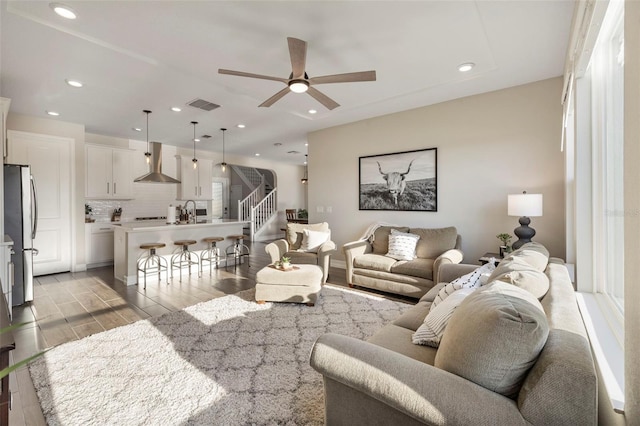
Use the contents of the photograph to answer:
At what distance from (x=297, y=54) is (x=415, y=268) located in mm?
2727

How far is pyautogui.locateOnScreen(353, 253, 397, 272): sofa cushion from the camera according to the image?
3934mm

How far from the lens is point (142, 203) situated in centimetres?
687

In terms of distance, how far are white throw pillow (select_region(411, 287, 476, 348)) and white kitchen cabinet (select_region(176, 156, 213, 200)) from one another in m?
6.93

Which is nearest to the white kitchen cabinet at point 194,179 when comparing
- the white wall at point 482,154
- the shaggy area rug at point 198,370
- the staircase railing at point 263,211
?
the staircase railing at point 263,211

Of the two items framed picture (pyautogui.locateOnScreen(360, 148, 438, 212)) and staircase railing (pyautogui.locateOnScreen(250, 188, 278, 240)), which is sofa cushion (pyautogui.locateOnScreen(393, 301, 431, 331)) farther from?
staircase railing (pyautogui.locateOnScreen(250, 188, 278, 240))

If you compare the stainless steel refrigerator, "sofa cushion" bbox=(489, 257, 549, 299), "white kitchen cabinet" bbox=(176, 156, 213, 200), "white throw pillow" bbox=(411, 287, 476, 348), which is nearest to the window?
"sofa cushion" bbox=(489, 257, 549, 299)

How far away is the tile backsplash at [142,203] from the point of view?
20.6ft

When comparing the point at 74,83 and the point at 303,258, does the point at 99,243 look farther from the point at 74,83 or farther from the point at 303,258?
the point at 303,258

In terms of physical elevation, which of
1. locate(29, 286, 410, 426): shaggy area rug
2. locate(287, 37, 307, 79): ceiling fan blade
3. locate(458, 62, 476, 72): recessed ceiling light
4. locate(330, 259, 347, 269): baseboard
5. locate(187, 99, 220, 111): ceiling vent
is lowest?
locate(29, 286, 410, 426): shaggy area rug

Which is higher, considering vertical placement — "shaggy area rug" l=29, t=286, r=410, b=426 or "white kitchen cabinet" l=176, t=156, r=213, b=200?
A: "white kitchen cabinet" l=176, t=156, r=213, b=200

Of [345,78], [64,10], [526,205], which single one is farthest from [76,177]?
[526,205]

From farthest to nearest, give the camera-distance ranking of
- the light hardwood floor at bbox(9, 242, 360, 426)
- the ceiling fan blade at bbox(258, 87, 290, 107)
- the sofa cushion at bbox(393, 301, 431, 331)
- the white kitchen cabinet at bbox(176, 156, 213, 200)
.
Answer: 1. the white kitchen cabinet at bbox(176, 156, 213, 200)
2. the ceiling fan blade at bbox(258, 87, 290, 107)
3. the light hardwood floor at bbox(9, 242, 360, 426)
4. the sofa cushion at bbox(393, 301, 431, 331)

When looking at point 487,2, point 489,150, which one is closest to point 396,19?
point 487,2

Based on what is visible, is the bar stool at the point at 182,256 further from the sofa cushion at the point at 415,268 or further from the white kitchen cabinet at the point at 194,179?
the sofa cushion at the point at 415,268
